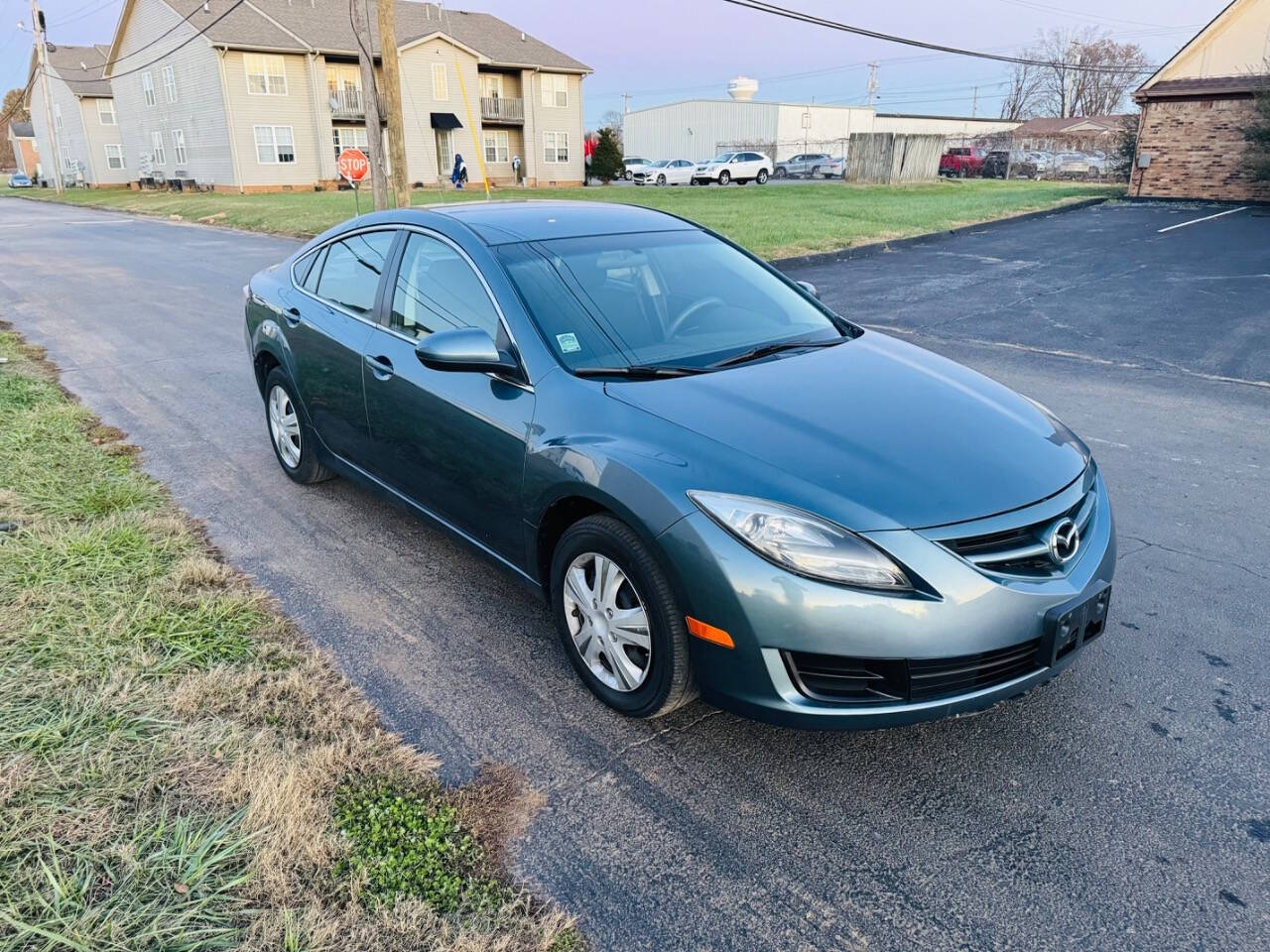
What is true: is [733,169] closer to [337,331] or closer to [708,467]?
[337,331]

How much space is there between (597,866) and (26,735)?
76.0 inches

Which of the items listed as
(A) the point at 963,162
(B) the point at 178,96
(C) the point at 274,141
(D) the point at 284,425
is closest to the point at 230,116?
(C) the point at 274,141

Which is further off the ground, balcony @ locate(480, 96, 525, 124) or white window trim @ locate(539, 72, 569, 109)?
white window trim @ locate(539, 72, 569, 109)

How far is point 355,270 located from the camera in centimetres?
454

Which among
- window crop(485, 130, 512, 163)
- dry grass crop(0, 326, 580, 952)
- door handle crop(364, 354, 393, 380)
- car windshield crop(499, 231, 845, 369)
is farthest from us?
window crop(485, 130, 512, 163)

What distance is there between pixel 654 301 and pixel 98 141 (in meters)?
65.4

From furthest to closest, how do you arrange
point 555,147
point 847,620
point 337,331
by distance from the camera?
point 555,147
point 337,331
point 847,620

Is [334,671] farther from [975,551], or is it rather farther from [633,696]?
[975,551]

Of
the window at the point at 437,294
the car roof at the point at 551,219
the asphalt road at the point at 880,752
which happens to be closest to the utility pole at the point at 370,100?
the asphalt road at the point at 880,752

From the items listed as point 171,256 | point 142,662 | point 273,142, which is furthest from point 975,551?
point 273,142

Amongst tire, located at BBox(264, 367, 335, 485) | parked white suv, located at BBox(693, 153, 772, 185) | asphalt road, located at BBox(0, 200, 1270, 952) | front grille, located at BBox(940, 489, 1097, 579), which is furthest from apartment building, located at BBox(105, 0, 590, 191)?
front grille, located at BBox(940, 489, 1097, 579)

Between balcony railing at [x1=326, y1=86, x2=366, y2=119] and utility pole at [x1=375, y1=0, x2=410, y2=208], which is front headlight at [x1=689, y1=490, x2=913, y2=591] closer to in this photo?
utility pole at [x1=375, y1=0, x2=410, y2=208]

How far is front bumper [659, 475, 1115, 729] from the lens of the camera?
2.48m

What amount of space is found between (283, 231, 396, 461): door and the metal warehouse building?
56012 mm
